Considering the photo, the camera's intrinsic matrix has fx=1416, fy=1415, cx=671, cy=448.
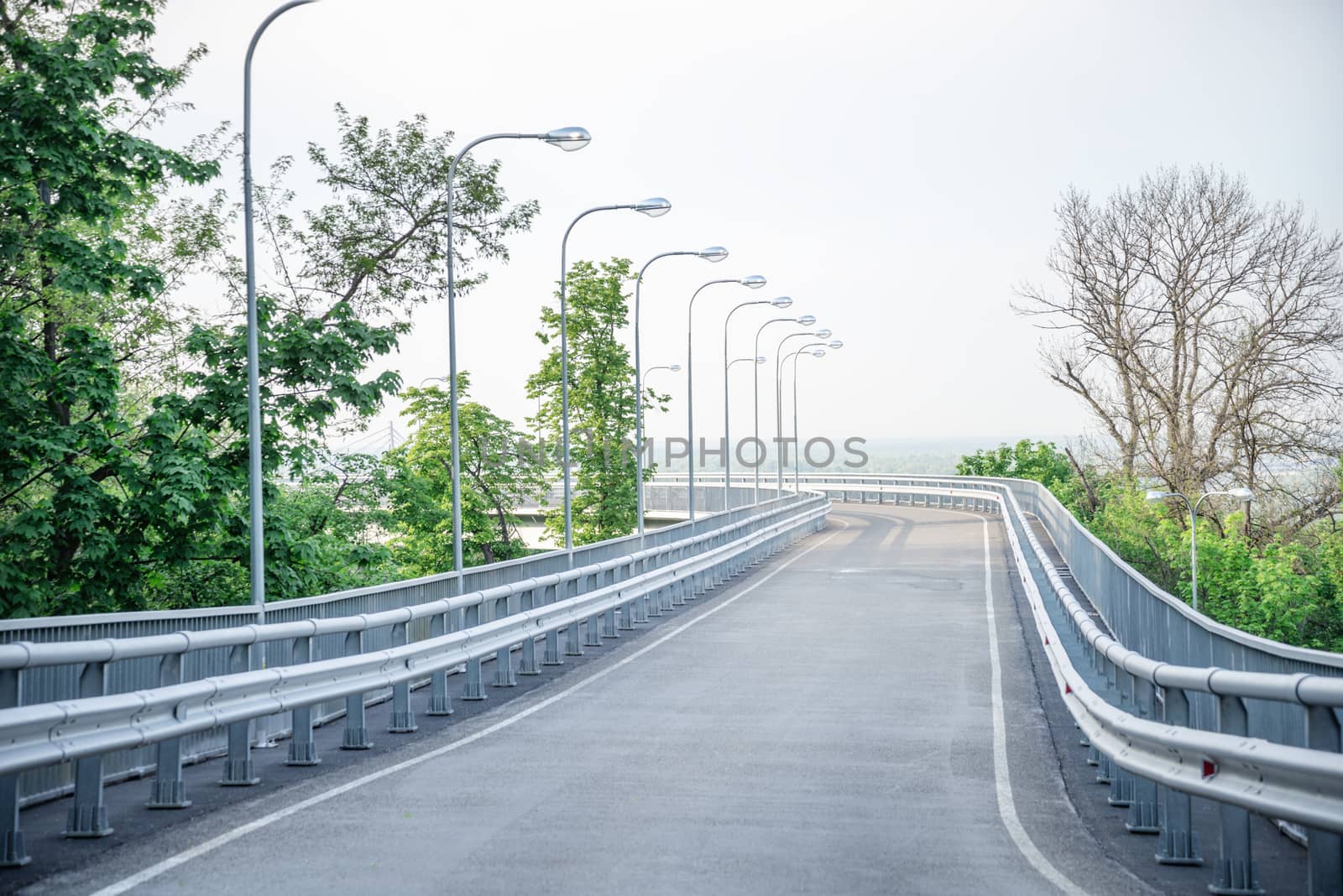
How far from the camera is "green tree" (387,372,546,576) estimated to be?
5497 centimetres

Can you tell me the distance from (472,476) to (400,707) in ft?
154

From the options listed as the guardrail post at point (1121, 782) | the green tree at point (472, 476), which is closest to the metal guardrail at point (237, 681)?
the guardrail post at point (1121, 782)

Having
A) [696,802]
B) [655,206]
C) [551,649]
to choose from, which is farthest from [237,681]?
[655,206]

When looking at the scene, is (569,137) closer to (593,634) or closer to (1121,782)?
(593,634)

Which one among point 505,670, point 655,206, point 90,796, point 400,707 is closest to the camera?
point 90,796

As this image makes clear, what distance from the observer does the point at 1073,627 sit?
43.4 feet

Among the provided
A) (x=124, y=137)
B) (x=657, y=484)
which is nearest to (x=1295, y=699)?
(x=124, y=137)

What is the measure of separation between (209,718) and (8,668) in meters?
1.46

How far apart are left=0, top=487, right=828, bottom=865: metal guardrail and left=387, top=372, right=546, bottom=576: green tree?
122 ft

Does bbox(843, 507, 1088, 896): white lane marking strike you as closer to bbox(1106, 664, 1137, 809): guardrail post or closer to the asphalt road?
the asphalt road

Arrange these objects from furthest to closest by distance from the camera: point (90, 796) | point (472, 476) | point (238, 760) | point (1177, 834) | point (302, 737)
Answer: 1. point (472, 476)
2. point (302, 737)
3. point (238, 760)
4. point (90, 796)
5. point (1177, 834)

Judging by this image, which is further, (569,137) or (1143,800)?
(569,137)

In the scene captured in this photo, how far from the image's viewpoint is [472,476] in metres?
58.5

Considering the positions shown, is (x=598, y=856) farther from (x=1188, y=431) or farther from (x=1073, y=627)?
(x=1188, y=431)
